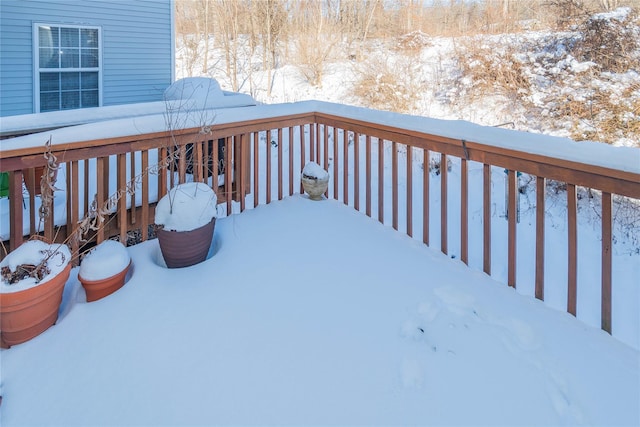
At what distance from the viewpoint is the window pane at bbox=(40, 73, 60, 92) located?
19.2 ft

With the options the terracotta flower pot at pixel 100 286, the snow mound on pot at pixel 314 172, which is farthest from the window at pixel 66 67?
→ the terracotta flower pot at pixel 100 286

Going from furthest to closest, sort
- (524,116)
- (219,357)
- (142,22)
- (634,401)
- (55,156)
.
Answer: (524,116), (142,22), (55,156), (219,357), (634,401)

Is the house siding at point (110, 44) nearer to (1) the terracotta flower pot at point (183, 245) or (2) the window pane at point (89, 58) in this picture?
(2) the window pane at point (89, 58)

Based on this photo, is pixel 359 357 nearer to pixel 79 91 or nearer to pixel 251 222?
pixel 251 222

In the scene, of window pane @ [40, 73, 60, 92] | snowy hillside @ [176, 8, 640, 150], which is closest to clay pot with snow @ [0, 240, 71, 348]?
window pane @ [40, 73, 60, 92]

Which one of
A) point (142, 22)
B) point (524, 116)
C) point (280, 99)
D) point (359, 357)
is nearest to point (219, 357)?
point (359, 357)

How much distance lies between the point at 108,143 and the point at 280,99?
8.65m

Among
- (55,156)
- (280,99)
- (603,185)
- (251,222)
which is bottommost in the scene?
(251,222)

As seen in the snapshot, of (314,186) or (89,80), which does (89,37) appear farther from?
(314,186)

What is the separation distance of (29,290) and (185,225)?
0.80 meters

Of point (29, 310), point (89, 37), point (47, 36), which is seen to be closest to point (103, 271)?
point (29, 310)

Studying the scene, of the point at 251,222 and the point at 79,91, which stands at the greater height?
the point at 79,91

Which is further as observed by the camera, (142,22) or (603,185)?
(142,22)

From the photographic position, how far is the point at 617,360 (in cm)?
182
